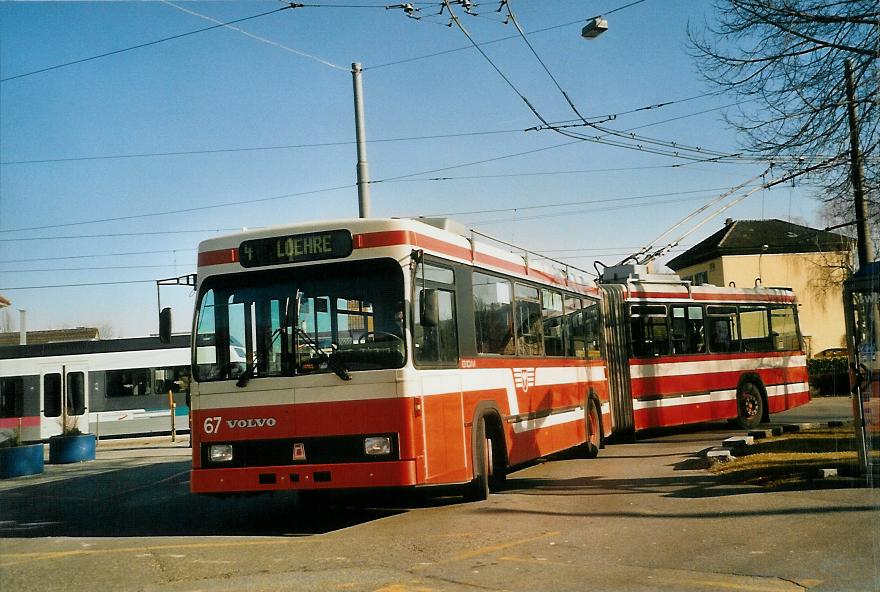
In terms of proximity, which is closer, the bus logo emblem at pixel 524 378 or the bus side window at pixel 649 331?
the bus logo emblem at pixel 524 378

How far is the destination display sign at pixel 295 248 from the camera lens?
9.97 meters

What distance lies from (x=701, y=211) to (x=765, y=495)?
13.4 meters

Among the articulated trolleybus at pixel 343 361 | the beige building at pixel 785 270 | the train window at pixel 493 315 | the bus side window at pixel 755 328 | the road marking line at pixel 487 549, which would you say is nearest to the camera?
the road marking line at pixel 487 549

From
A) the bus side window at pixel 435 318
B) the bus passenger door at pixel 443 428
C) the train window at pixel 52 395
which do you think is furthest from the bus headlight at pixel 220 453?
the train window at pixel 52 395

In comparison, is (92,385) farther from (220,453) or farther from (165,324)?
(220,453)

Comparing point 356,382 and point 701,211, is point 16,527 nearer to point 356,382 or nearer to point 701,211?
point 356,382

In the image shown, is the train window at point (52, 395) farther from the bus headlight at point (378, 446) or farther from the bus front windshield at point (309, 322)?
the bus headlight at point (378, 446)

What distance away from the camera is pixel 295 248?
10062mm

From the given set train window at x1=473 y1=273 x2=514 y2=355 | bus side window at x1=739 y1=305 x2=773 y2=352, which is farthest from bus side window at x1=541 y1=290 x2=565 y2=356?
bus side window at x1=739 y1=305 x2=773 y2=352

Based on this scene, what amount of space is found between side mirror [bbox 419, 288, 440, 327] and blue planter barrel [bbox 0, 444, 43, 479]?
1503 cm

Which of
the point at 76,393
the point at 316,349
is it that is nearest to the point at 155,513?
the point at 316,349

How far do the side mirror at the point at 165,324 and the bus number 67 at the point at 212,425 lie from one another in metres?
1.57

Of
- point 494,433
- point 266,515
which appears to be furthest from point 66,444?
point 494,433

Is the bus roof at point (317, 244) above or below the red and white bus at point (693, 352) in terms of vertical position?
above
